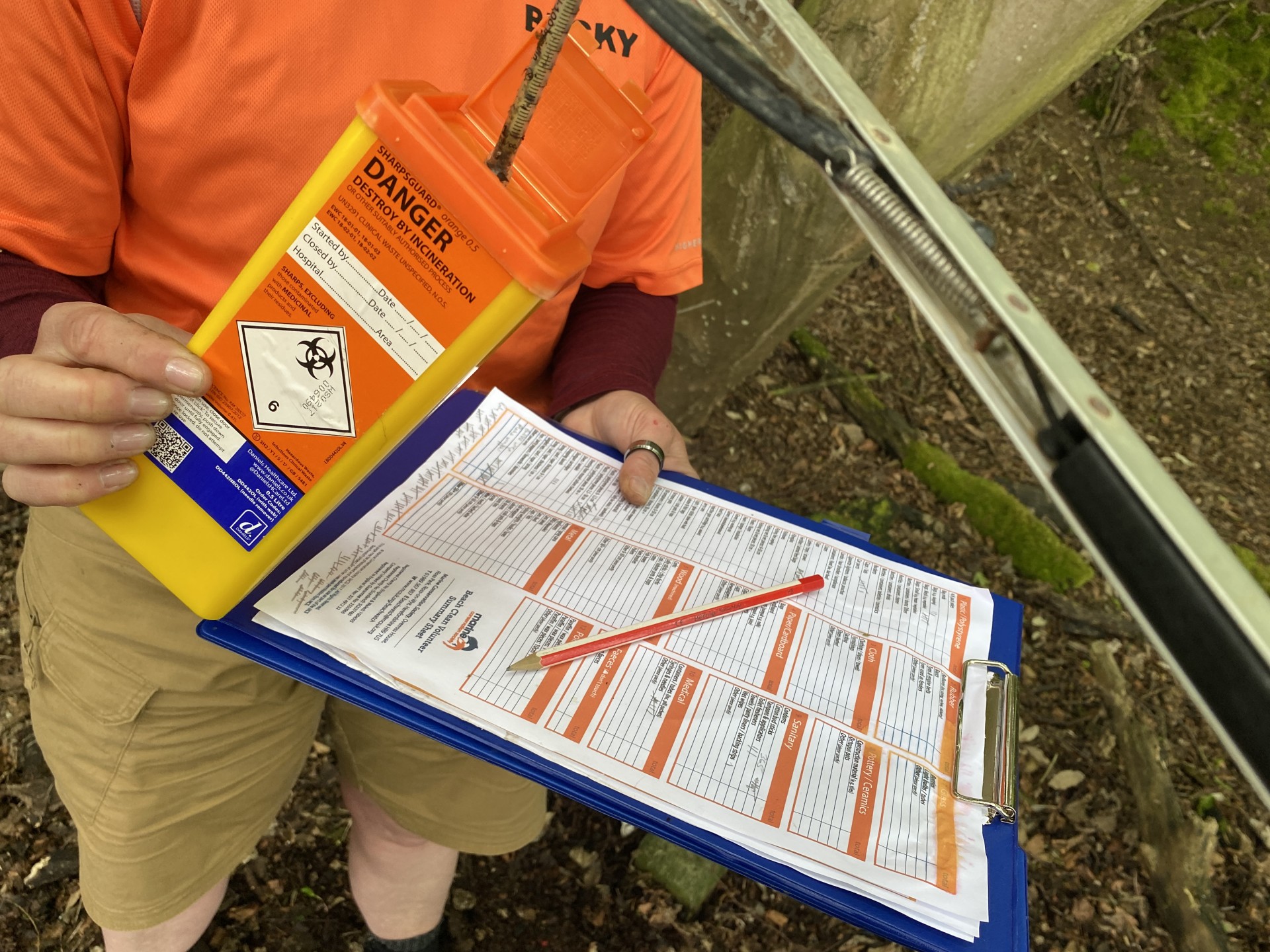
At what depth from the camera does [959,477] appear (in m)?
1.98

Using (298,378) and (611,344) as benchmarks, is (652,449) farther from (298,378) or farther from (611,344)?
(298,378)

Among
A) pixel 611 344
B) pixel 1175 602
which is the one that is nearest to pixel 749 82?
pixel 1175 602

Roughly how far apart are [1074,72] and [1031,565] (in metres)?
1.13

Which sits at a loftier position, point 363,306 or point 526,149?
point 526,149

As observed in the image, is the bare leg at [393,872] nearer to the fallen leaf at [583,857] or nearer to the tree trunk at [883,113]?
the fallen leaf at [583,857]

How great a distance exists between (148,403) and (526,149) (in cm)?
34

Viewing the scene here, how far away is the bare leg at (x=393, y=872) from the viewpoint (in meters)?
1.11

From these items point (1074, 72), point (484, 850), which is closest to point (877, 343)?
point (1074, 72)

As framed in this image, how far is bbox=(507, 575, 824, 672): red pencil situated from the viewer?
67 cm

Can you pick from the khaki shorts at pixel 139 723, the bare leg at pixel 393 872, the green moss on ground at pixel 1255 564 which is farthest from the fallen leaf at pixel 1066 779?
the khaki shorts at pixel 139 723

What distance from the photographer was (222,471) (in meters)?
0.58

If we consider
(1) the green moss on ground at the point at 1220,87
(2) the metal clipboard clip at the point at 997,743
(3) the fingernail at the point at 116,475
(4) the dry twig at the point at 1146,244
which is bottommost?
(3) the fingernail at the point at 116,475

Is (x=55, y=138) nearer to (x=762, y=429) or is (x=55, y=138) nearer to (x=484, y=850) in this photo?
(x=484, y=850)

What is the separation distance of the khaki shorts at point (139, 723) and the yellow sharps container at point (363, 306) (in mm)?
282
